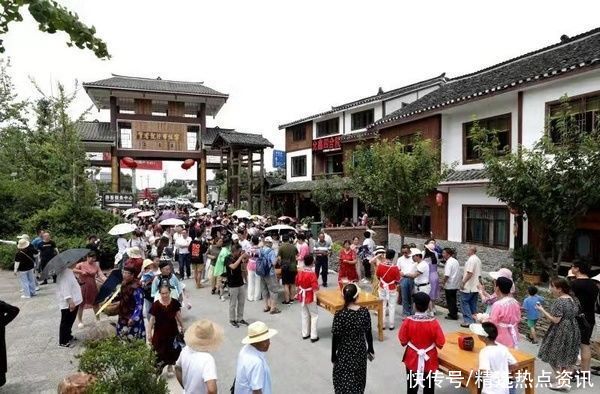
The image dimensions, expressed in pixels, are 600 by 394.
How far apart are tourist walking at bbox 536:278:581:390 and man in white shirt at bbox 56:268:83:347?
833cm

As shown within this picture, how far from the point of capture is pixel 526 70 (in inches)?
609

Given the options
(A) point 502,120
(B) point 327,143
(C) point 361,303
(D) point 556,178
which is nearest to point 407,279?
(C) point 361,303

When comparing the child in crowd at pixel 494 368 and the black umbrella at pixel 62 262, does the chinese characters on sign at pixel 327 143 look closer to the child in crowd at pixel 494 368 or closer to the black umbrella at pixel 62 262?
the black umbrella at pixel 62 262

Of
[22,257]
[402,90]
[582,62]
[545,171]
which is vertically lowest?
[22,257]

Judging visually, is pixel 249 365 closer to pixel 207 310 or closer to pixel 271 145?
pixel 207 310

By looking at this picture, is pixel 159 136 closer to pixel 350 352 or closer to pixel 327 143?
pixel 327 143

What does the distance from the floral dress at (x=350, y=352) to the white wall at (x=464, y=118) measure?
471 inches

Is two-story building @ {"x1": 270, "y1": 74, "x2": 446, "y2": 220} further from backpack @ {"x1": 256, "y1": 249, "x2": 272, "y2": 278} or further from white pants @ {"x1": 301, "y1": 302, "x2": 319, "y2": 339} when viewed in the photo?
white pants @ {"x1": 301, "y1": 302, "x2": 319, "y2": 339}

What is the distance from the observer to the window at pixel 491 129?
49.7 ft

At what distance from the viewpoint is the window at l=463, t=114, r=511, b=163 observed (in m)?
15.1

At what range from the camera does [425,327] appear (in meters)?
5.21

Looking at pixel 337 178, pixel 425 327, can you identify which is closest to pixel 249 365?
pixel 425 327

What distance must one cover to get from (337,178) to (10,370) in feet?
69.5

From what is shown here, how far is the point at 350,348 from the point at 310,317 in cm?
337
